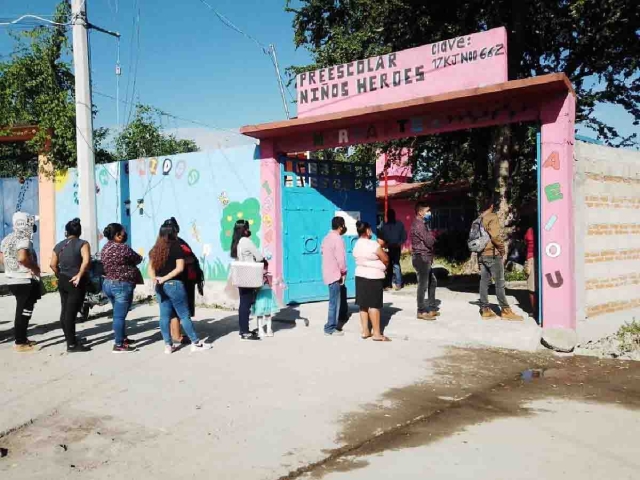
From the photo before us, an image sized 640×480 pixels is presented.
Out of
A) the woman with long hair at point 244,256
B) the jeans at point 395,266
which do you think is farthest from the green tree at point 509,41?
the woman with long hair at point 244,256

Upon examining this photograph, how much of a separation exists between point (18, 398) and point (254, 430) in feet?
8.27

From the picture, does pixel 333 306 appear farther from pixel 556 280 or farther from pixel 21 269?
pixel 21 269

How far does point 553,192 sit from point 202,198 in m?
6.91

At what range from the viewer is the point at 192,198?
12.0 m

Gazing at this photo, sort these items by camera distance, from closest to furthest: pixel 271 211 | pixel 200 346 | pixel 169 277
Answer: pixel 169 277, pixel 200 346, pixel 271 211

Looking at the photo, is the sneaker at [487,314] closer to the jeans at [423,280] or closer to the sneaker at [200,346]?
the jeans at [423,280]

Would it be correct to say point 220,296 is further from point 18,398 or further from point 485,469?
point 485,469

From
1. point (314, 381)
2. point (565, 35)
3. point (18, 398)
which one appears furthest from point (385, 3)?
point (18, 398)

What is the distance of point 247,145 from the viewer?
35.9 feet

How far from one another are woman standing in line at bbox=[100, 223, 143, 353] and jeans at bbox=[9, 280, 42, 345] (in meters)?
1.00

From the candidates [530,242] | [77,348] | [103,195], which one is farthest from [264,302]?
[103,195]

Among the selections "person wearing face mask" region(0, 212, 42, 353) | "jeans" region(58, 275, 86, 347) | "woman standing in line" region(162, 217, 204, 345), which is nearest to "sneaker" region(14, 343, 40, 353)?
"person wearing face mask" region(0, 212, 42, 353)

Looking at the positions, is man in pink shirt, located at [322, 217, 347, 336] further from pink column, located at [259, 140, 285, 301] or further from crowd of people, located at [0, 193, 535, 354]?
pink column, located at [259, 140, 285, 301]

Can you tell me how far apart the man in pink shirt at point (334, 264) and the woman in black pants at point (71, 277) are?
3.03 m
